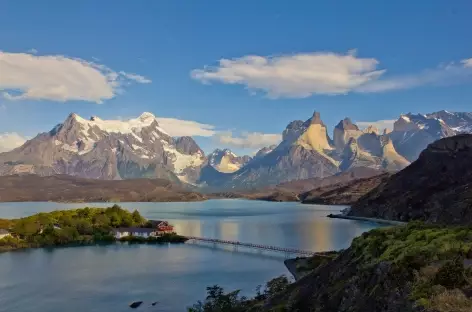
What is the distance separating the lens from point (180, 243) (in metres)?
131

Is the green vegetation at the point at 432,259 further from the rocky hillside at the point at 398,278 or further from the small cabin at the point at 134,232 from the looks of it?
the small cabin at the point at 134,232

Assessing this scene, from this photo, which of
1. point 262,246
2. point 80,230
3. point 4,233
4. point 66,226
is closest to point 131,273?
point 262,246

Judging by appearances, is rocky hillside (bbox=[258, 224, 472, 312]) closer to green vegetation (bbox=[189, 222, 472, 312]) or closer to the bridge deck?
green vegetation (bbox=[189, 222, 472, 312])

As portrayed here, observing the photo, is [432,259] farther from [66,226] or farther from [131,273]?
[66,226]

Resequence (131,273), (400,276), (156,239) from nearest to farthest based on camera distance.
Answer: (400,276) → (131,273) → (156,239)

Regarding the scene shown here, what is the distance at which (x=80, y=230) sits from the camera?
14025 centimetres

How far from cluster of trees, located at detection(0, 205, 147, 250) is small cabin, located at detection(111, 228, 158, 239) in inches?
109

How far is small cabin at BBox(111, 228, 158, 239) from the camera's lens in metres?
141

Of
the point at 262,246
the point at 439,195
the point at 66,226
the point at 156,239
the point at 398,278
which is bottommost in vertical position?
the point at 262,246

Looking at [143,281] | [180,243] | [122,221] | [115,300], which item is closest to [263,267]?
[143,281]

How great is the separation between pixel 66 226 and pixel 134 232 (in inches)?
796

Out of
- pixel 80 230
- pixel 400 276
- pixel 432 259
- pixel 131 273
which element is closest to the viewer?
pixel 400 276

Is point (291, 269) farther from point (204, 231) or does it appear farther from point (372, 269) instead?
point (204, 231)

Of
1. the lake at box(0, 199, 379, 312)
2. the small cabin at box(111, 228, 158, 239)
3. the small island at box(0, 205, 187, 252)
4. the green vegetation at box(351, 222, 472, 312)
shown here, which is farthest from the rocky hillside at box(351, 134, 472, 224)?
the green vegetation at box(351, 222, 472, 312)
